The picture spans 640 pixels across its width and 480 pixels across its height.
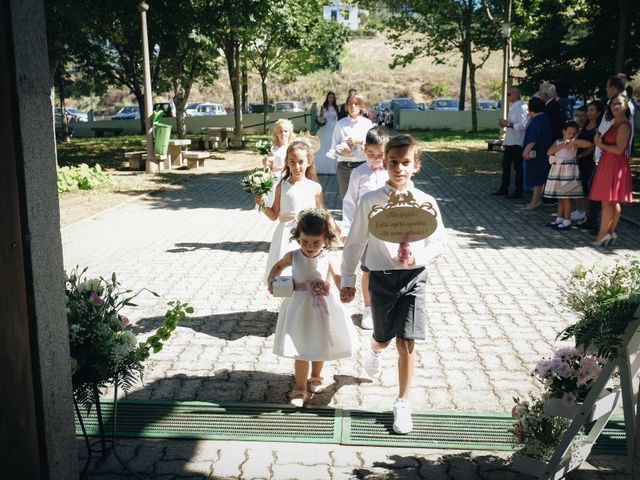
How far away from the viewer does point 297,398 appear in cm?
454

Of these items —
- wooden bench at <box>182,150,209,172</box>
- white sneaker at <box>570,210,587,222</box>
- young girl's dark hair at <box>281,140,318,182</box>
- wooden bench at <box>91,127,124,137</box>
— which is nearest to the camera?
young girl's dark hair at <box>281,140,318,182</box>

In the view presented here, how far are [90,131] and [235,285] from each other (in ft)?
128

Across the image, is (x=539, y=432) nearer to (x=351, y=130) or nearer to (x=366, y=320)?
(x=366, y=320)

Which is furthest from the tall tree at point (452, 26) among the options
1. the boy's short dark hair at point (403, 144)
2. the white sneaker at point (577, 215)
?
the boy's short dark hair at point (403, 144)

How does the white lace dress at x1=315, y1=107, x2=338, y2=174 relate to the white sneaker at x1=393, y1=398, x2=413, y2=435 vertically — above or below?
above

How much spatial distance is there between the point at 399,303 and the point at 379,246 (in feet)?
1.25

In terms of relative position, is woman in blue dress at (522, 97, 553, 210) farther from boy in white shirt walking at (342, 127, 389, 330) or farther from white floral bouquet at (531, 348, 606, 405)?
white floral bouquet at (531, 348, 606, 405)

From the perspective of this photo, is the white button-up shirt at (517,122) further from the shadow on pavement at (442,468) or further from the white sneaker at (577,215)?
the shadow on pavement at (442,468)

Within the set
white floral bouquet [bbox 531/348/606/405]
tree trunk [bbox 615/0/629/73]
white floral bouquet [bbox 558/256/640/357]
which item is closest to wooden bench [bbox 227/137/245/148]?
tree trunk [bbox 615/0/629/73]

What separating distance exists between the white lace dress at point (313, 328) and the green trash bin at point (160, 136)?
15323 millimetres

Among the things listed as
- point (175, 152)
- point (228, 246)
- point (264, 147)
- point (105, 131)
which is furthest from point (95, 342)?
point (105, 131)

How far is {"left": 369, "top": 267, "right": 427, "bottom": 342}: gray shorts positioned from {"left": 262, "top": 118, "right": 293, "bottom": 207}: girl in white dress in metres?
2.83

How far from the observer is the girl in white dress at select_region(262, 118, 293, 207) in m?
7.59

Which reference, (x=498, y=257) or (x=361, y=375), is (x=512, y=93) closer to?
(x=498, y=257)
